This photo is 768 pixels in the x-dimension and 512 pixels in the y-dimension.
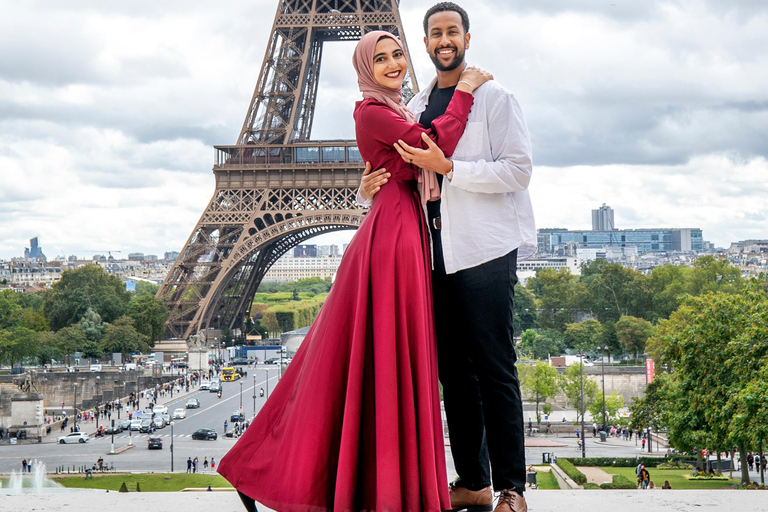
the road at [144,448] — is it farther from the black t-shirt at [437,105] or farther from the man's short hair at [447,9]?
the man's short hair at [447,9]

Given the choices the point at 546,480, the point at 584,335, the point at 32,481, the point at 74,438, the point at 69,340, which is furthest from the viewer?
the point at 584,335

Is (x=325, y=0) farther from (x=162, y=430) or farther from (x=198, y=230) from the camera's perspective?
(x=162, y=430)

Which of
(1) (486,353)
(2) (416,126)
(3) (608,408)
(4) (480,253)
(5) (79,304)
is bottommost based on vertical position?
(3) (608,408)

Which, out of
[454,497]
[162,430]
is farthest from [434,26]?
[162,430]

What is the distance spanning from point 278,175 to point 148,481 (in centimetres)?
2109

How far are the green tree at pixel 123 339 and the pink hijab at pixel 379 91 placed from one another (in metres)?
46.5

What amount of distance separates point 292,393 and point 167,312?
41169 millimetres

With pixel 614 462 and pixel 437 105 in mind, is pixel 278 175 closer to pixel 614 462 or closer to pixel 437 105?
pixel 614 462

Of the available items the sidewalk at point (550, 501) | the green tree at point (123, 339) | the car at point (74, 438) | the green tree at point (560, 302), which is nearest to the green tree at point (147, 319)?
the green tree at point (123, 339)

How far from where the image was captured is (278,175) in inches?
1614

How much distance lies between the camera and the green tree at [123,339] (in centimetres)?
4872

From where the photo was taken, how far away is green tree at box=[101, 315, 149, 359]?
4872 centimetres

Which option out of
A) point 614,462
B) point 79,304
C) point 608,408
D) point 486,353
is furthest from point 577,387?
point 486,353

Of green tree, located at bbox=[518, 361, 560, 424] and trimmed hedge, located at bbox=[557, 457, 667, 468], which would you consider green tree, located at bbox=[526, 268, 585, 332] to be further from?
trimmed hedge, located at bbox=[557, 457, 667, 468]
